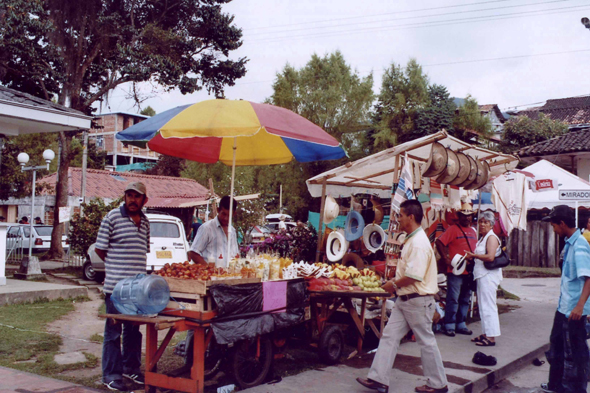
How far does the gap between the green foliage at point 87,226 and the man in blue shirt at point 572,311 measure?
41.3 feet

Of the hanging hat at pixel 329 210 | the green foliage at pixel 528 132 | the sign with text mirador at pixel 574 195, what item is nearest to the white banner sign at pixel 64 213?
the hanging hat at pixel 329 210

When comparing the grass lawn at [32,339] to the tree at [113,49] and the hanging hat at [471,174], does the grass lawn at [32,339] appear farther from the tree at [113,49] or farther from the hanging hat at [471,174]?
the tree at [113,49]

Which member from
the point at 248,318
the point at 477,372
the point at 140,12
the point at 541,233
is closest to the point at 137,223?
the point at 248,318

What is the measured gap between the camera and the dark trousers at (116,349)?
203 inches

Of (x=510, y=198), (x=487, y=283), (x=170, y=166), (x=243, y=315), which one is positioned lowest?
(x=243, y=315)

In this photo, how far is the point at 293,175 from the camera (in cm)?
3547

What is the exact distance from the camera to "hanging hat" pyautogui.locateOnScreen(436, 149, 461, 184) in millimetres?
7777

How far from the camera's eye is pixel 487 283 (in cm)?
753

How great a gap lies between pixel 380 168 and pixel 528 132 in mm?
25944

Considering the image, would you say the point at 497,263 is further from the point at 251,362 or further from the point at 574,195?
the point at 574,195

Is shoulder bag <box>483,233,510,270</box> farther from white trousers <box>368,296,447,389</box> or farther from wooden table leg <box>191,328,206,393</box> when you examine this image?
wooden table leg <box>191,328,206,393</box>

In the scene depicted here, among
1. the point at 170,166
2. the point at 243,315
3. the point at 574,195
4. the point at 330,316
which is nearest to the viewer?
the point at 243,315

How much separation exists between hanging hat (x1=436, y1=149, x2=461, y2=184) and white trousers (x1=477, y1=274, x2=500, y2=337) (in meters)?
1.52

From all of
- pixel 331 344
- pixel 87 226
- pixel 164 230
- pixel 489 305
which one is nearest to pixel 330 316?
pixel 331 344
